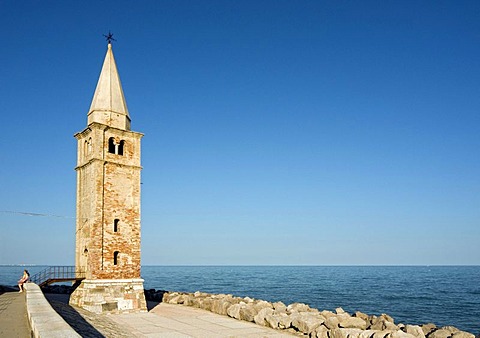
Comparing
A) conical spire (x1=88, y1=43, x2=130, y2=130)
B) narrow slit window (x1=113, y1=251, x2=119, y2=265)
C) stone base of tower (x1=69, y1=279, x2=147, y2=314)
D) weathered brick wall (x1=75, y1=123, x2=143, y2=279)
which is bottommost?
stone base of tower (x1=69, y1=279, x2=147, y2=314)

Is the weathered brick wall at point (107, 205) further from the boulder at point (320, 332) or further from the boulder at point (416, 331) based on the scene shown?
the boulder at point (416, 331)

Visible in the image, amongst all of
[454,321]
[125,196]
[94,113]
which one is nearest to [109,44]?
[94,113]

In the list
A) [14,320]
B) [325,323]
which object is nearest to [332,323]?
[325,323]

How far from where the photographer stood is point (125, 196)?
24.4 m

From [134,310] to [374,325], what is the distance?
11.7 metres

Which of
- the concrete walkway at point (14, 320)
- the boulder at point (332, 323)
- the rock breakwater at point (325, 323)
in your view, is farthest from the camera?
the boulder at point (332, 323)

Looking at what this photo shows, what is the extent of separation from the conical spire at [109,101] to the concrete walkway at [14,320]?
10681 millimetres

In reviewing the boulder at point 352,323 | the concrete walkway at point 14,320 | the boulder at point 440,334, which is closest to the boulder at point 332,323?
the boulder at point 352,323

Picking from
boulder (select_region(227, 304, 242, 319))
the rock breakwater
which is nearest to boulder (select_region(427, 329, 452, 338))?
the rock breakwater

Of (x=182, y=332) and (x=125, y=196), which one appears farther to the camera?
(x=125, y=196)

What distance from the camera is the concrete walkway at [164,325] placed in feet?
55.4

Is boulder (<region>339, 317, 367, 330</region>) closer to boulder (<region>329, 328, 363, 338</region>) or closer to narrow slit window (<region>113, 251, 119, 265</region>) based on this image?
boulder (<region>329, 328, 363, 338</region>)

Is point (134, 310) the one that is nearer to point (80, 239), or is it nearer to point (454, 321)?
point (80, 239)

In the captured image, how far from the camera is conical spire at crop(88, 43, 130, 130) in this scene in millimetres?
25027
